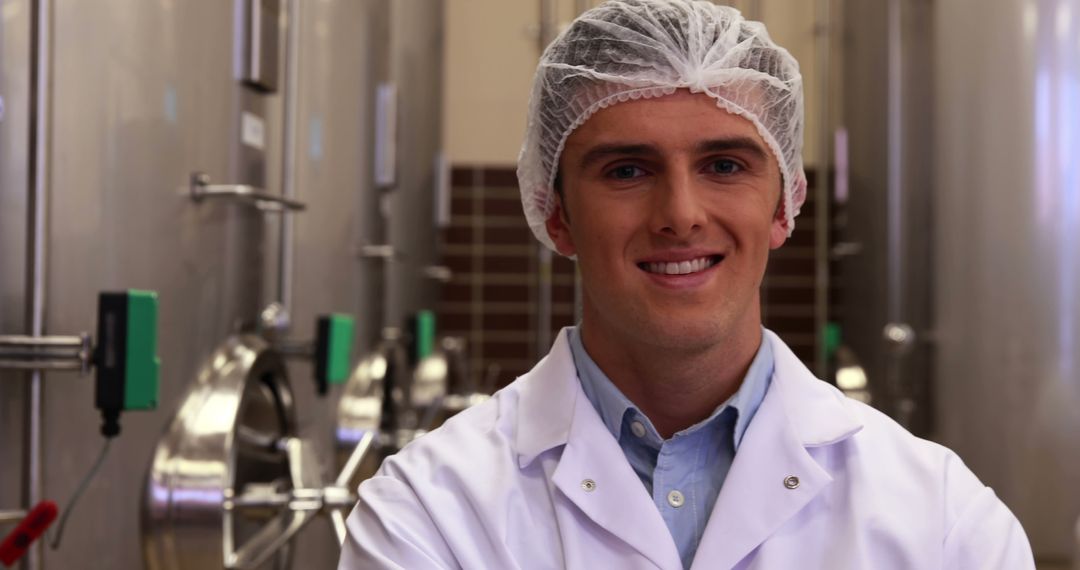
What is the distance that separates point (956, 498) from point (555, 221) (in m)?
0.52

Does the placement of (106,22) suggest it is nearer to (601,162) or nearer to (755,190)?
(601,162)

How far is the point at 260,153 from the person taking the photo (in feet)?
7.32

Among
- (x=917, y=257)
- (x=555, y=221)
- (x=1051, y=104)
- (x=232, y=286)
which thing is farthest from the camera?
(x=917, y=257)

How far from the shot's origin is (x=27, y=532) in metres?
1.41

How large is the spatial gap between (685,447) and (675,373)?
0.07m

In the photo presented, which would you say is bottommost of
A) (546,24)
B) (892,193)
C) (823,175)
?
(892,193)

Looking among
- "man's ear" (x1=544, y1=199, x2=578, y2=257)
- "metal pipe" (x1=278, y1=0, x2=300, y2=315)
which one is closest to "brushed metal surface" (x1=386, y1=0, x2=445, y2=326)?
"metal pipe" (x1=278, y1=0, x2=300, y2=315)

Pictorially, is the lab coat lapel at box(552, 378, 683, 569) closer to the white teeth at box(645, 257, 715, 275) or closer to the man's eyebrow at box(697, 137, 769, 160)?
the white teeth at box(645, 257, 715, 275)

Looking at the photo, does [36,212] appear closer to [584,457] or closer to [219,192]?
[219,192]

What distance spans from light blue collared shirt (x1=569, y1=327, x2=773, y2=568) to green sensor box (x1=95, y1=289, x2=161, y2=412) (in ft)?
2.01

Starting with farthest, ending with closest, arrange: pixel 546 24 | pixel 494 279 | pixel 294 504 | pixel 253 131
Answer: pixel 494 279, pixel 546 24, pixel 253 131, pixel 294 504

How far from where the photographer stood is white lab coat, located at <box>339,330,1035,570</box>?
3.80 feet

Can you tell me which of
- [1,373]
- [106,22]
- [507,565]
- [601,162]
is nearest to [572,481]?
[507,565]

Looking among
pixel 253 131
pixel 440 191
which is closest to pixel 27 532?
pixel 253 131
